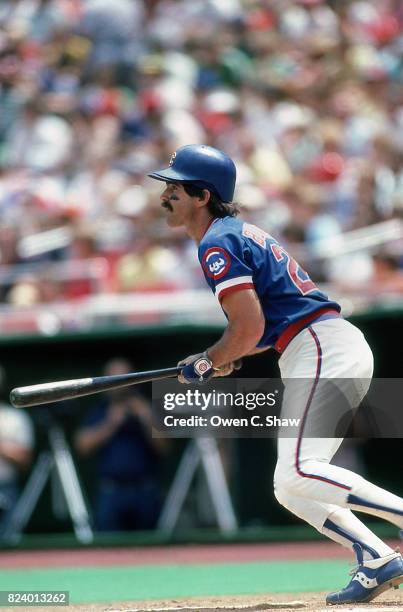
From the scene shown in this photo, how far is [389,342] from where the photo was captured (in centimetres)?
896

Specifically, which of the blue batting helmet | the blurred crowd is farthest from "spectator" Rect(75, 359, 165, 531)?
the blue batting helmet

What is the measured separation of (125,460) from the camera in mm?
9148

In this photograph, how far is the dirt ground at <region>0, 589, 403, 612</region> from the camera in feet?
15.5

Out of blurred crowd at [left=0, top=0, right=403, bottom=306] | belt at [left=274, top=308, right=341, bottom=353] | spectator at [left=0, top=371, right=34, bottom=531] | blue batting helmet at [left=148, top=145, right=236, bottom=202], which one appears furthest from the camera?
blurred crowd at [left=0, top=0, right=403, bottom=306]

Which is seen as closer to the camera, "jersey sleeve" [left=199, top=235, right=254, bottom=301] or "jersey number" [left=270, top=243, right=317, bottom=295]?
"jersey sleeve" [left=199, top=235, right=254, bottom=301]

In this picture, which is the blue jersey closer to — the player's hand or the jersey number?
the jersey number

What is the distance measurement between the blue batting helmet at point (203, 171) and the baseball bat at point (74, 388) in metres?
0.80

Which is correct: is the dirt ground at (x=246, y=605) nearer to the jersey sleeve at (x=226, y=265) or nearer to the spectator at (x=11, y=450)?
the jersey sleeve at (x=226, y=265)

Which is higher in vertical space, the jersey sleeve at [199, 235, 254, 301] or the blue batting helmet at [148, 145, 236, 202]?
the blue batting helmet at [148, 145, 236, 202]

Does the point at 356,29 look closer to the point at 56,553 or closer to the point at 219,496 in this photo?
the point at 219,496

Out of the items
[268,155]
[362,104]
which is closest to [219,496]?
[268,155]

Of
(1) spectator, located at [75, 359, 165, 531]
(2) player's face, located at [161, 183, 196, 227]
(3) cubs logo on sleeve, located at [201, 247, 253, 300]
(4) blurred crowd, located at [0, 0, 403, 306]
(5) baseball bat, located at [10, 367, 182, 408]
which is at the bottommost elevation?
(5) baseball bat, located at [10, 367, 182, 408]

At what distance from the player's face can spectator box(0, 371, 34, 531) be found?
4.80 metres

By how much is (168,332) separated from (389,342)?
1689 millimetres
